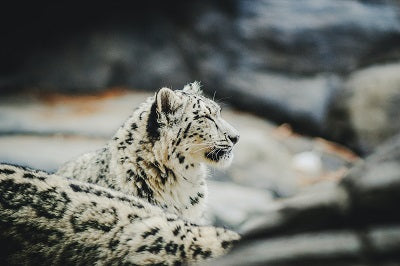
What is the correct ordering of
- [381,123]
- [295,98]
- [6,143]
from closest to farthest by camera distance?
[6,143] → [381,123] → [295,98]

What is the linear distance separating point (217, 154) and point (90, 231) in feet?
7.07

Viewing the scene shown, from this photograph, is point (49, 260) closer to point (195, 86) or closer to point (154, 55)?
point (195, 86)

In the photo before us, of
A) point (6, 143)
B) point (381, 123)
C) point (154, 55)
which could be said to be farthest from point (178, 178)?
point (154, 55)

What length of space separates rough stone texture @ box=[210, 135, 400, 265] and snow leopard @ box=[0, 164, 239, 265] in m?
0.53

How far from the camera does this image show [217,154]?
5.62 metres

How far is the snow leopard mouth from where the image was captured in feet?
18.4

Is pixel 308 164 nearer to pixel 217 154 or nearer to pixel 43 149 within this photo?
pixel 43 149

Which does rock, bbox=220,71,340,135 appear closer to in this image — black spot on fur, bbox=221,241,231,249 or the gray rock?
black spot on fur, bbox=221,241,231,249

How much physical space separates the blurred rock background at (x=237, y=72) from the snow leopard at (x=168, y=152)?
500cm

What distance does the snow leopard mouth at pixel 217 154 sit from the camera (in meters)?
5.60

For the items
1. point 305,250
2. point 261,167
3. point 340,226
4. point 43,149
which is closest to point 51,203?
point 305,250

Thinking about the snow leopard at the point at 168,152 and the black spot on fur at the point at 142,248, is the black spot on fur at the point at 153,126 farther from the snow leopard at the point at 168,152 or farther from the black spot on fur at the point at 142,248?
the black spot on fur at the point at 142,248

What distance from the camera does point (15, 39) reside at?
598 inches

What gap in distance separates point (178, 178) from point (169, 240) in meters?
2.10
